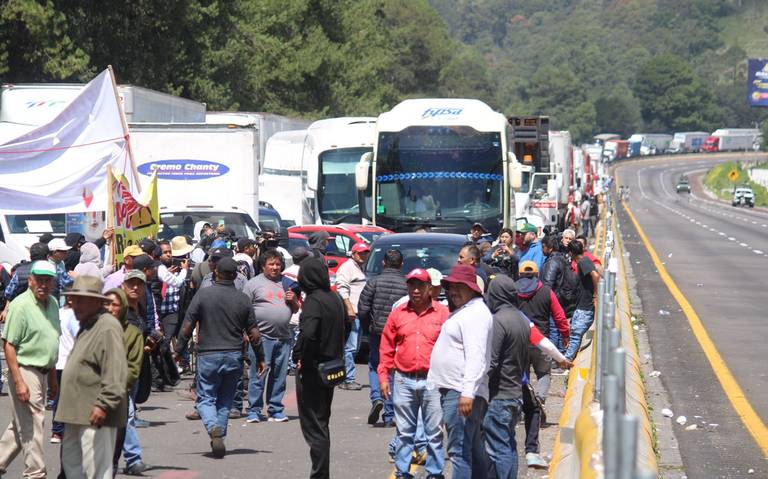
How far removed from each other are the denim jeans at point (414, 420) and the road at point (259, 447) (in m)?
0.54

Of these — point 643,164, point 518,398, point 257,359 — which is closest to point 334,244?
point 257,359

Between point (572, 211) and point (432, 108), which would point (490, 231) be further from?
point (572, 211)

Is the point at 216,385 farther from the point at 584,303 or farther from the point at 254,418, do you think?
the point at 584,303

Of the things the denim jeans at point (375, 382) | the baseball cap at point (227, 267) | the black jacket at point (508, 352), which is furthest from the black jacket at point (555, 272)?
the black jacket at point (508, 352)

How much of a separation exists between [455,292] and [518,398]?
1032mm

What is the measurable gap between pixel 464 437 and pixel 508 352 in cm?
75

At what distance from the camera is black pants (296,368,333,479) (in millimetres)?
9945

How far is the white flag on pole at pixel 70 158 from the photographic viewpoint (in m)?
15.1

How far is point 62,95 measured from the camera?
27.9 meters

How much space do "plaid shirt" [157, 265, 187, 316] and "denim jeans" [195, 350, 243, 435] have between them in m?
3.26

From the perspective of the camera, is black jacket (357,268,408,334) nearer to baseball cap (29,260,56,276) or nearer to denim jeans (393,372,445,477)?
denim jeans (393,372,445,477)

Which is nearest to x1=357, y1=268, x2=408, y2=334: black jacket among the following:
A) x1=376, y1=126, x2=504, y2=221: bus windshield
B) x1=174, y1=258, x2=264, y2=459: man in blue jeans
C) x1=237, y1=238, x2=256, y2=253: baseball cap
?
x1=174, y1=258, x2=264, y2=459: man in blue jeans

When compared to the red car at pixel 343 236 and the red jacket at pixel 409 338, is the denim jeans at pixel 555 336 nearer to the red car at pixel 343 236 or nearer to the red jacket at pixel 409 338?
the red jacket at pixel 409 338

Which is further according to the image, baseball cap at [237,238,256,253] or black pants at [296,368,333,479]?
baseball cap at [237,238,256,253]
